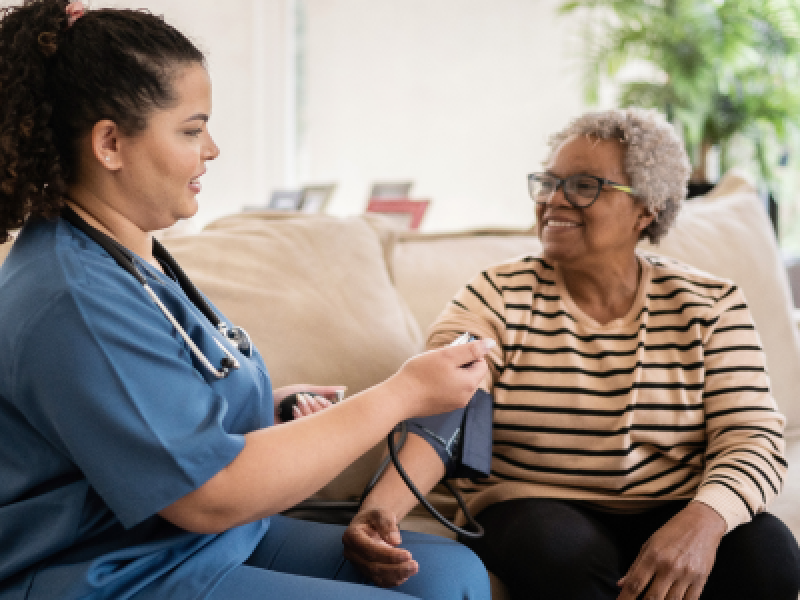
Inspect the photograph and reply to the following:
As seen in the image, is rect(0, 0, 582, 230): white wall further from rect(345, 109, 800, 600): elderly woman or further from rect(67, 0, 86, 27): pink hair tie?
rect(67, 0, 86, 27): pink hair tie

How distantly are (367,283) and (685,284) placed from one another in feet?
2.06

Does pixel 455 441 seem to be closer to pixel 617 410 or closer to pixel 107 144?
pixel 617 410

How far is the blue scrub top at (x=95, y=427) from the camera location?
69 centimetres

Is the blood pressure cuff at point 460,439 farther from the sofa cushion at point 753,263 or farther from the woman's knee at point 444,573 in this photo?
the sofa cushion at point 753,263

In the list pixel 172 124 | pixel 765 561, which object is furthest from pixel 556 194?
pixel 172 124

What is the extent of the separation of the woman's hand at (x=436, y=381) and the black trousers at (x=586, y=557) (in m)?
0.38

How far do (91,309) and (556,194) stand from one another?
1.01 m

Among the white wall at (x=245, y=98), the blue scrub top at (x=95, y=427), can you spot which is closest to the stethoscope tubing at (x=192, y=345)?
the blue scrub top at (x=95, y=427)

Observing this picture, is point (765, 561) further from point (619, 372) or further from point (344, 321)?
point (344, 321)

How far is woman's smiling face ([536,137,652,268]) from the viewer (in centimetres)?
147

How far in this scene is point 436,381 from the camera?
897 millimetres

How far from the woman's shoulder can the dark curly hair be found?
1030mm

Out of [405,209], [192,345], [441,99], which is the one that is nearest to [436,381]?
[192,345]

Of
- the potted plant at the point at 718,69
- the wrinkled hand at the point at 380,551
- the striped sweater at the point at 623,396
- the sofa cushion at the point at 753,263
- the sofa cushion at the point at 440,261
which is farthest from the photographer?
the potted plant at the point at 718,69
